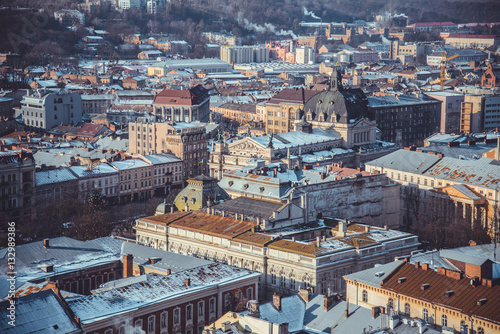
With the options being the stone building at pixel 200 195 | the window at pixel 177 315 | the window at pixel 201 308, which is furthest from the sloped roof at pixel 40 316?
the stone building at pixel 200 195

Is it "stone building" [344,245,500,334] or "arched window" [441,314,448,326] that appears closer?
"stone building" [344,245,500,334]

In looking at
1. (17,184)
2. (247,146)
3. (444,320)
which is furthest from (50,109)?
(444,320)

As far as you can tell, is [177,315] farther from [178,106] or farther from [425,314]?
[178,106]

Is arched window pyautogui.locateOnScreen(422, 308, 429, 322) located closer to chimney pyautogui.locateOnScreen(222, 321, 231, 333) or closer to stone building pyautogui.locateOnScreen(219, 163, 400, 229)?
chimney pyautogui.locateOnScreen(222, 321, 231, 333)

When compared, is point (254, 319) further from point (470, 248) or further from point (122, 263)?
point (470, 248)

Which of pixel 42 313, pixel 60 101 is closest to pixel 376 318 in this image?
pixel 42 313

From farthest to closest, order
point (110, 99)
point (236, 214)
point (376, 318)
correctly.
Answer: point (110, 99), point (236, 214), point (376, 318)

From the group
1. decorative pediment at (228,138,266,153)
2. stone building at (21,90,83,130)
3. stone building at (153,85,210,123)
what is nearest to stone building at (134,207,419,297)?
decorative pediment at (228,138,266,153)
